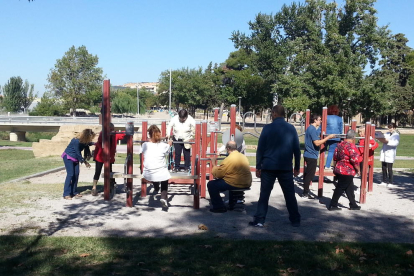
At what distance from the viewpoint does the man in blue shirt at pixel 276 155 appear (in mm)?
6883

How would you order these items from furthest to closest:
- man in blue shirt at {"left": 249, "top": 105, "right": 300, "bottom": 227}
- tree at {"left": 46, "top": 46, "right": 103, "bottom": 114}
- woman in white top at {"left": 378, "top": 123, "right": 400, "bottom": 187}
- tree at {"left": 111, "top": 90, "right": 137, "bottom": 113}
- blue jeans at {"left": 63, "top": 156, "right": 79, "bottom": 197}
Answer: tree at {"left": 111, "top": 90, "right": 137, "bottom": 113} < tree at {"left": 46, "top": 46, "right": 103, "bottom": 114} < woman in white top at {"left": 378, "top": 123, "right": 400, "bottom": 187} < blue jeans at {"left": 63, "top": 156, "right": 79, "bottom": 197} < man in blue shirt at {"left": 249, "top": 105, "right": 300, "bottom": 227}

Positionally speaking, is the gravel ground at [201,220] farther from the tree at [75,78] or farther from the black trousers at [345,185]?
the tree at [75,78]

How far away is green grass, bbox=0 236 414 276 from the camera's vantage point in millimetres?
4934

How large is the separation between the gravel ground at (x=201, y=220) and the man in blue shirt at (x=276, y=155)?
562 millimetres

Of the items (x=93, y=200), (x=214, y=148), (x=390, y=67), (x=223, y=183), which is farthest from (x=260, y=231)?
(x=390, y=67)

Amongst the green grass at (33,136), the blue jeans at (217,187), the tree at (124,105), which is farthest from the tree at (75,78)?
the blue jeans at (217,187)

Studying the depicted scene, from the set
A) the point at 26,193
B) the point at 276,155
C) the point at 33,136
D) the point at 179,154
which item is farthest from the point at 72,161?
the point at 33,136

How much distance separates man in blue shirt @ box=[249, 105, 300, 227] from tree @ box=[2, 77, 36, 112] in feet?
272

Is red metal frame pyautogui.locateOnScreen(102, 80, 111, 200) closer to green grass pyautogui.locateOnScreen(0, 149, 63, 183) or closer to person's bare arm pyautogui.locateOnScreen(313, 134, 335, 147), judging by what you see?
person's bare arm pyautogui.locateOnScreen(313, 134, 335, 147)

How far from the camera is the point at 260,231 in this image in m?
6.84

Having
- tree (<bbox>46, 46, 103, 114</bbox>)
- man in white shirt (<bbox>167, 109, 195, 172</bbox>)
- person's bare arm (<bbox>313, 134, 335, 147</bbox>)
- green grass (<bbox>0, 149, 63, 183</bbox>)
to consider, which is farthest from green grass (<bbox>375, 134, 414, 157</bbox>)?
tree (<bbox>46, 46, 103, 114</bbox>)

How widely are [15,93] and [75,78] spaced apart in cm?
1526

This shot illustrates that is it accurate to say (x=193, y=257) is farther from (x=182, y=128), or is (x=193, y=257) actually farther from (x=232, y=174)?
(x=182, y=128)

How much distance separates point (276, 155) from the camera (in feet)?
22.6
